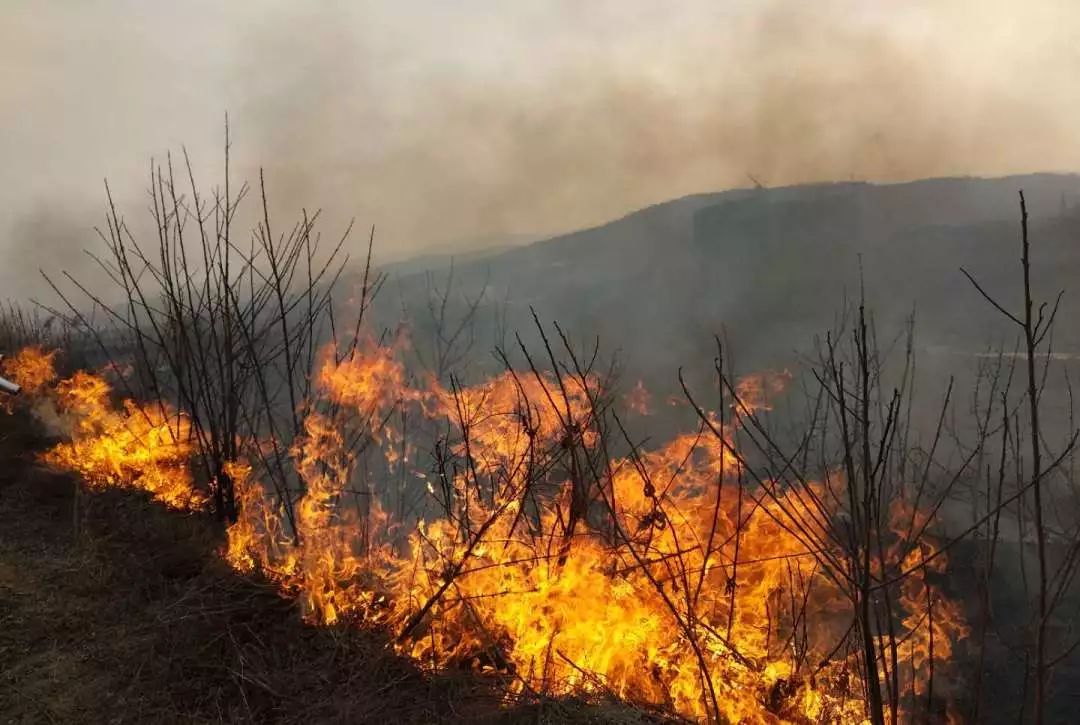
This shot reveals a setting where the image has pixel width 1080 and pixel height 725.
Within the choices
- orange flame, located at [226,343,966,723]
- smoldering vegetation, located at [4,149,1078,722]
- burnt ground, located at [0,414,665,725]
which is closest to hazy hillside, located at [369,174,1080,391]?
smoldering vegetation, located at [4,149,1078,722]

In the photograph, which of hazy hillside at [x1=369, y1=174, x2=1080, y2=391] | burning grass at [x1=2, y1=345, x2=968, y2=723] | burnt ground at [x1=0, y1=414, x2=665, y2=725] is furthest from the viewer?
hazy hillside at [x1=369, y1=174, x2=1080, y2=391]

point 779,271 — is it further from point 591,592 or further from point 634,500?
point 591,592

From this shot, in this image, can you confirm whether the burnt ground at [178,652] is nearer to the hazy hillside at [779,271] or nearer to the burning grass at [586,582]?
the burning grass at [586,582]

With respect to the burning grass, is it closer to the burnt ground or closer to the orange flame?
the orange flame

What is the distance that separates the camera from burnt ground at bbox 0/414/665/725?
10.8ft

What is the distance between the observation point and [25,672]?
138 inches

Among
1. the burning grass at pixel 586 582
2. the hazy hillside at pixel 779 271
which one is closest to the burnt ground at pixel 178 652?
the burning grass at pixel 586 582

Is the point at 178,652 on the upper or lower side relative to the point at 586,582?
lower

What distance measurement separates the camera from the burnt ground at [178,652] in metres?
3.29

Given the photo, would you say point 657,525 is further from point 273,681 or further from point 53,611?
point 53,611

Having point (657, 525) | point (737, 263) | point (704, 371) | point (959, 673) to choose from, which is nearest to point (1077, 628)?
point (959, 673)

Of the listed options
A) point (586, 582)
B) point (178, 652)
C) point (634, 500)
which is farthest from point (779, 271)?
point (178, 652)

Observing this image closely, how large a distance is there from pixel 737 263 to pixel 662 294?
828 cm

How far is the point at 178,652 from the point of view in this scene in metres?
3.68
